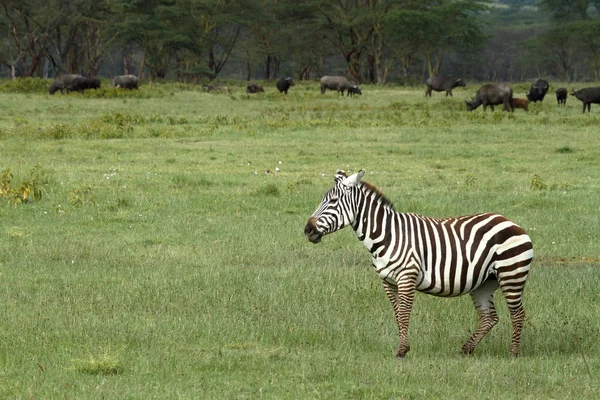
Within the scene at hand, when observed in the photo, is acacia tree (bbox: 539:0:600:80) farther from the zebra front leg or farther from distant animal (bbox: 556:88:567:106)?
the zebra front leg

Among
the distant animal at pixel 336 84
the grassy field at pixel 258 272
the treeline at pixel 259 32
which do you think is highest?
the treeline at pixel 259 32

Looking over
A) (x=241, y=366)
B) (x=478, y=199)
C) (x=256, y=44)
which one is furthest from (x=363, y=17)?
(x=241, y=366)

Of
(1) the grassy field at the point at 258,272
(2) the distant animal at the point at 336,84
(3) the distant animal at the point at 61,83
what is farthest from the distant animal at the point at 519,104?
(3) the distant animal at the point at 61,83

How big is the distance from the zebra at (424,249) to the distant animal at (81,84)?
140ft

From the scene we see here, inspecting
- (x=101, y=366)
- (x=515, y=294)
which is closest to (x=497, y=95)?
(x=515, y=294)

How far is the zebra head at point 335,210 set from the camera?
7875 mm

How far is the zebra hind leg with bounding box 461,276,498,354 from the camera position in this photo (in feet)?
27.7

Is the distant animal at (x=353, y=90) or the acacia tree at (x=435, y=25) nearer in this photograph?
the distant animal at (x=353, y=90)

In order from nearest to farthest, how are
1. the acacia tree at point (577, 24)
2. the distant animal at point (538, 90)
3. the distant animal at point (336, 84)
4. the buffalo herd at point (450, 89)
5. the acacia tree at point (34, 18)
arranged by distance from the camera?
1. the buffalo herd at point (450, 89)
2. the distant animal at point (538, 90)
3. the distant animal at point (336, 84)
4. the acacia tree at point (34, 18)
5. the acacia tree at point (577, 24)

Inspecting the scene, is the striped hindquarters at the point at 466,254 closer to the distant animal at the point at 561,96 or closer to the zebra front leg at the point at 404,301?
the zebra front leg at the point at 404,301

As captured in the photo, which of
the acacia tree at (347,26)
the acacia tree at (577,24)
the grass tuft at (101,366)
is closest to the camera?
the grass tuft at (101,366)

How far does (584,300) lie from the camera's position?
33.6ft

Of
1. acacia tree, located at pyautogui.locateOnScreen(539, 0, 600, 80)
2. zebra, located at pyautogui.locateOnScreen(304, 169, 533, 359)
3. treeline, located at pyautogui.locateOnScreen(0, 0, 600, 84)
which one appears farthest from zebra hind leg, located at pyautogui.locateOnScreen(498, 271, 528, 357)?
acacia tree, located at pyautogui.locateOnScreen(539, 0, 600, 80)

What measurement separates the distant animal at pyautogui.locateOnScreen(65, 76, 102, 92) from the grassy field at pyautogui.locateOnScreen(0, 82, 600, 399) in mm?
21877
